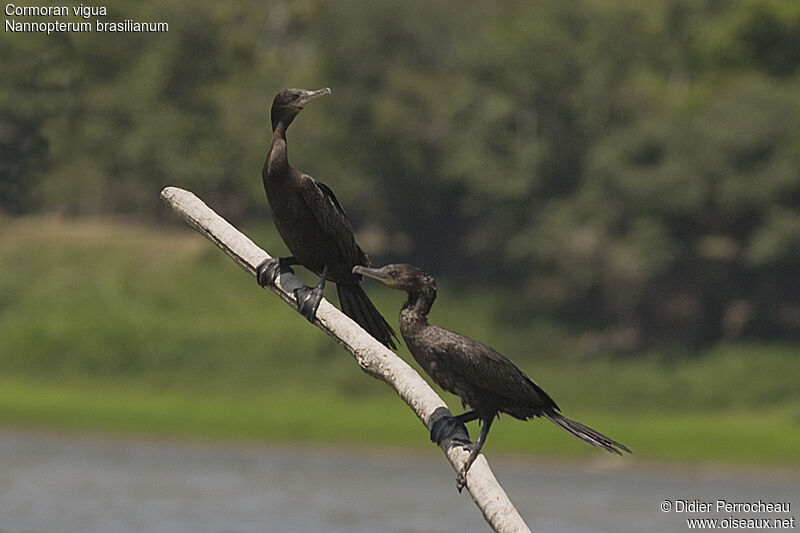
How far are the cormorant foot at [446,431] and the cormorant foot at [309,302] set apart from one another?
0.71m

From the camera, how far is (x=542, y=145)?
123 ft

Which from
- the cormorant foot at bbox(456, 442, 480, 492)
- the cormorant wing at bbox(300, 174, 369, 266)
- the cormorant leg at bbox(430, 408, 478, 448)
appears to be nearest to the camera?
the cormorant foot at bbox(456, 442, 480, 492)

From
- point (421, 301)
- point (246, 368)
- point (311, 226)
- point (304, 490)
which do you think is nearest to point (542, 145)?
point (246, 368)

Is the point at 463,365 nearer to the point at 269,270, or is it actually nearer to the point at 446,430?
the point at 446,430

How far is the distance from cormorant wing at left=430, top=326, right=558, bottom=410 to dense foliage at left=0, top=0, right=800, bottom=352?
2612cm

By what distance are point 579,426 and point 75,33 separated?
35.6 ft

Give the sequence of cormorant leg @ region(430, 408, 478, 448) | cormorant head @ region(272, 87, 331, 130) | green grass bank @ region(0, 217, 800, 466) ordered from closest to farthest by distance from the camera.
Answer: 1. cormorant leg @ region(430, 408, 478, 448)
2. cormorant head @ region(272, 87, 331, 130)
3. green grass bank @ region(0, 217, 800, 466)

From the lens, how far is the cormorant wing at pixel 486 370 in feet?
19.6

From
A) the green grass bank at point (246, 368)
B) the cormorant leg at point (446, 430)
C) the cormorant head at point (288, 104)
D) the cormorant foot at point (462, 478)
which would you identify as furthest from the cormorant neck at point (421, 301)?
the green grass bank at point (246, 368)

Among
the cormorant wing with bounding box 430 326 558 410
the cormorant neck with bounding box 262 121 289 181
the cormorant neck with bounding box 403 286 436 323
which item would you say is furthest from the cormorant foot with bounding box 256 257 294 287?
the cormorant wing with bounding box 430 326 558 410

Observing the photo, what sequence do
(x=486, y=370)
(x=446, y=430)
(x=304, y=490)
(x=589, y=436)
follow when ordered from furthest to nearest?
(x=304, y=490), (x=486, y=370), (x=446, y=430), (x=589, y=436)

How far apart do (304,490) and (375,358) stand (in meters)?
15.3

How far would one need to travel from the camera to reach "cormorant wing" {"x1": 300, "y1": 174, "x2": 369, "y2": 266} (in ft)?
22.0

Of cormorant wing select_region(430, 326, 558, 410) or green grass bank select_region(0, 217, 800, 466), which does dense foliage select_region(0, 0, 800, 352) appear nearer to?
green grass bank select_region(0, 217, 800, 466)
